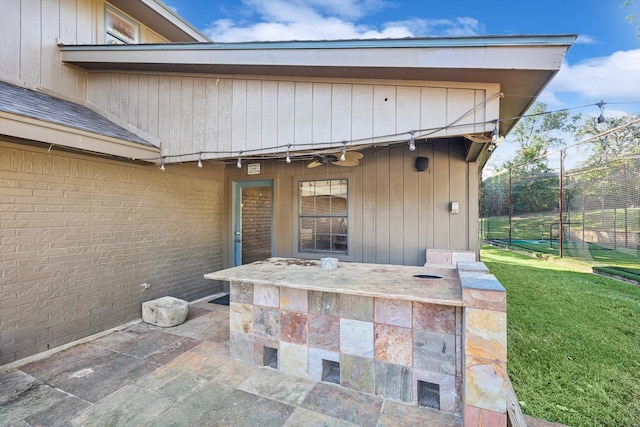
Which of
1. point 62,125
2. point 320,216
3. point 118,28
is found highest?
point 118,28

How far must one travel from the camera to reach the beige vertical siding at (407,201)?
3723 millimetres

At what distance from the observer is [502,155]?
20.4 m

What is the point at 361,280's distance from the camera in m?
2.49

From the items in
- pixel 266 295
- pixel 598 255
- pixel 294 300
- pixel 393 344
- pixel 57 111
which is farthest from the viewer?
pixel 598 255

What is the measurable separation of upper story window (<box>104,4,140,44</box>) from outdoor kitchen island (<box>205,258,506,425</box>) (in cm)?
498

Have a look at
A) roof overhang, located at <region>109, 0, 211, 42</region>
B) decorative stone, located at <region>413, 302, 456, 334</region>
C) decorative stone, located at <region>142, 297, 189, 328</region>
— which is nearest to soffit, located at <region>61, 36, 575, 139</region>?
decorative stone, located at <region>413, 302, 456, 334</region>

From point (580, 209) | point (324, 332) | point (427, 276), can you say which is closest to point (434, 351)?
point (427, 276)

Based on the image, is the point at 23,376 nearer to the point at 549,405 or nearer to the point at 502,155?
the point at 549,405

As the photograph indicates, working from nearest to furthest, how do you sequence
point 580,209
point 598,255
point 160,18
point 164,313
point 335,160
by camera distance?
point 164,313 < point 335,160 < point 160,18 < point 580,209 < point 598,255

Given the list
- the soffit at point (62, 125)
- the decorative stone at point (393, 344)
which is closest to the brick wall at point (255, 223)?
the soffit at point (62, 125)

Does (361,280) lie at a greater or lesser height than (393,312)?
greater

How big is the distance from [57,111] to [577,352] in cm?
628

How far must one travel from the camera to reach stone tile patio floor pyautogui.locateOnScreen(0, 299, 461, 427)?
6.57ft

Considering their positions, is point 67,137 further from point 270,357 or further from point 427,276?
point 427,276
